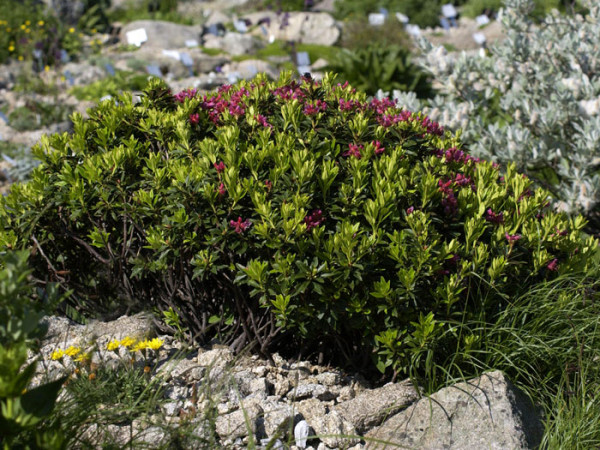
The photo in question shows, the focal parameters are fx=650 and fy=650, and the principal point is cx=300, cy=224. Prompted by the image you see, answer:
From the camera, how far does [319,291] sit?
2656mm

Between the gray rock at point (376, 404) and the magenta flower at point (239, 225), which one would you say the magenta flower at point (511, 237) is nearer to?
the gray rock at point (376, 404)

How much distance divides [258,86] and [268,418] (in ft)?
6.07

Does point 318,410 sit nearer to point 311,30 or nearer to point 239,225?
point 239,225

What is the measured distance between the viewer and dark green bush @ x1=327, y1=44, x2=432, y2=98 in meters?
7.44

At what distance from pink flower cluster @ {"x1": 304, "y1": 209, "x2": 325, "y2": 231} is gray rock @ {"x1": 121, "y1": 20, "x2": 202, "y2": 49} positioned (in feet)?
31.1

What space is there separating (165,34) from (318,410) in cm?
1038

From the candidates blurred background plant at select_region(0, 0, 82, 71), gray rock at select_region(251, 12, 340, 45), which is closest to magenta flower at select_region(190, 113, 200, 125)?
blurred background plant at select_region(0, 0, 82, 71)

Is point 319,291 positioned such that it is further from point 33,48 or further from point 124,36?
point 124,36

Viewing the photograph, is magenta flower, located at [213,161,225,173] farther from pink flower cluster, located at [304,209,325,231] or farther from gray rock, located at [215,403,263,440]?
gray rock, located at [215,403,263,440]

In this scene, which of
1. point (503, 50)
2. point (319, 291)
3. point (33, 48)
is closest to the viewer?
point (319, 291)

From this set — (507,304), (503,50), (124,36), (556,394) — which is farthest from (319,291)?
(124,36)

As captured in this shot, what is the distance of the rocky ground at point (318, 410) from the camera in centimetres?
261

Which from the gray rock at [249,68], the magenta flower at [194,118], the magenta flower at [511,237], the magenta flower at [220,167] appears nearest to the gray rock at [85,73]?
the gray rock at [249,68]

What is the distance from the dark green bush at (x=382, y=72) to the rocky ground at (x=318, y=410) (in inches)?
195
